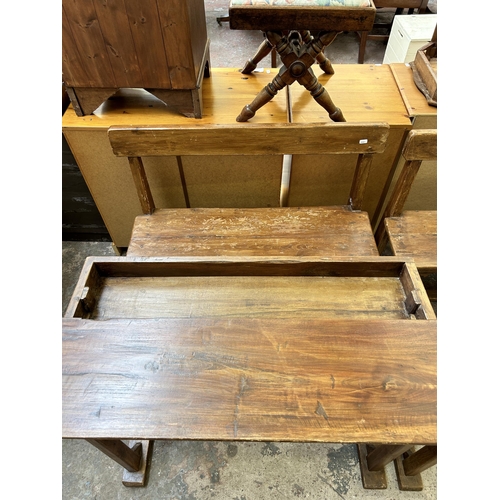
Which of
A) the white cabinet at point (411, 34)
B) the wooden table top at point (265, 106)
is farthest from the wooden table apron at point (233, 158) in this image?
the white cabinet at point (411, 34)

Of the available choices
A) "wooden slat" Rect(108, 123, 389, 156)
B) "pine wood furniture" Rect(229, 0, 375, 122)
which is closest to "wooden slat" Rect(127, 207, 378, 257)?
"wooden slat" Rect(108, 123, 389, 156)

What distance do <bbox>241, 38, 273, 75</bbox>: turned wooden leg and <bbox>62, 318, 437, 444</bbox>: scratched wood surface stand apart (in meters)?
1.43

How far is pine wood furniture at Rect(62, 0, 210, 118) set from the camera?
1.31 metres

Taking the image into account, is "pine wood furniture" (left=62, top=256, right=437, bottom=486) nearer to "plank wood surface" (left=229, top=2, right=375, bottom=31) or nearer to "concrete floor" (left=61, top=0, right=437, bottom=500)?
"concrete floor" (left=61, top=0, right=437, bottom=500)

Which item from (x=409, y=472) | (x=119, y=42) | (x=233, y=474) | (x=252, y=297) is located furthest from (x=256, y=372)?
(x=119, y=42)

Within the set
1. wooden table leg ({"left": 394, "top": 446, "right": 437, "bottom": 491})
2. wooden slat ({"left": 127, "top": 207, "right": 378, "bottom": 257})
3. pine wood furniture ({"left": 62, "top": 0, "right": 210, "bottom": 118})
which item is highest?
pine wood furniture ({"left": 62, "top": 0, "right": 210, "bottom": 118})

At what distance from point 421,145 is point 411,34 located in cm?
152

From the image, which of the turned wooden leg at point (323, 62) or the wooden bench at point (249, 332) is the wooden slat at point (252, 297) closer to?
the wooden bench at point (249, 332)

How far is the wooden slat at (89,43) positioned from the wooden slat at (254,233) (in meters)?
0.61

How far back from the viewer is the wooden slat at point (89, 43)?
1.32m

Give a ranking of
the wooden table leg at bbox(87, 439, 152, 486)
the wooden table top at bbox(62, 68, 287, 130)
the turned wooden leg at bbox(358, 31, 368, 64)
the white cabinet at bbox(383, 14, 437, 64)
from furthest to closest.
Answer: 1. the turned wooden leg at bbox(358, 31, 368, 64)
2. the white cabinet at bbox(383, 14, 437, 64)
3. the wooden table top at bbox(62, 68, 287, 130)
4. the wooden table leg at bbox(87, 439, 152, 486)

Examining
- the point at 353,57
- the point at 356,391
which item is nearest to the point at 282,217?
the point at 356,391

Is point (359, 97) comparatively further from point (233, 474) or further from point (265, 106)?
point (233, 474)

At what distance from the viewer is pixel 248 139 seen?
4.75ft
